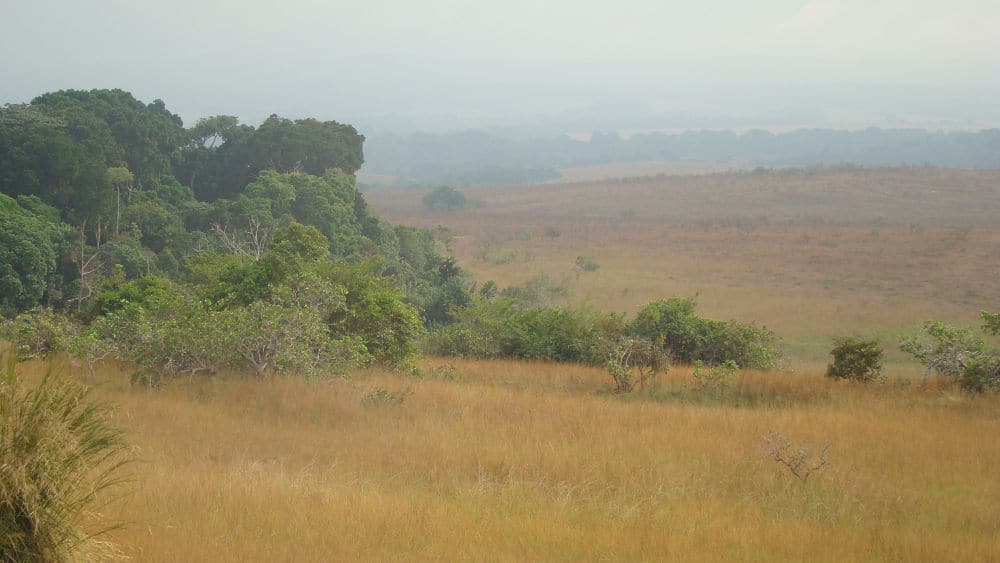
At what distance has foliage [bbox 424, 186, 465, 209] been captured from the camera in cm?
9112

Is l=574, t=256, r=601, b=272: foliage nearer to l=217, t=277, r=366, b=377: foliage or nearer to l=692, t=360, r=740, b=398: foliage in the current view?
l=692, t=360, r=740, b=398: foliage

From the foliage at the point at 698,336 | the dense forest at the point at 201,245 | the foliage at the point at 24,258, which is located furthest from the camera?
the foliage at the point at 24,258

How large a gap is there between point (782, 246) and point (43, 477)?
50.5 meters

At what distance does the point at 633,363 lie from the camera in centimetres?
1421

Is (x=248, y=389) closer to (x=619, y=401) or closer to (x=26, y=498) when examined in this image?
(x=619, y=401)

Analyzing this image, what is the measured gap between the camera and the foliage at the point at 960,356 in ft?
38.1

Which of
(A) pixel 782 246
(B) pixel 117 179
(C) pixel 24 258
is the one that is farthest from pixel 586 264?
(C) pixel 24 258

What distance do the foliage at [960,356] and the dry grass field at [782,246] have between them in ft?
35.9

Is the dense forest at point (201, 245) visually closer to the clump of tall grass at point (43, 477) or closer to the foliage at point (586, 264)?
the clump of tall grass at point (43, 477)

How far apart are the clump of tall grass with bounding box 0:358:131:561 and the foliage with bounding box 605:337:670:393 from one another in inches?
346

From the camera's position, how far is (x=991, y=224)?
54.8 m

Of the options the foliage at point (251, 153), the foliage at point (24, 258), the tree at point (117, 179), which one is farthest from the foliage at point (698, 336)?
the foliage at point (251, 153)

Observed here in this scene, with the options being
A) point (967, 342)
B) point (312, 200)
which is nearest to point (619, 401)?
point (967, 342)

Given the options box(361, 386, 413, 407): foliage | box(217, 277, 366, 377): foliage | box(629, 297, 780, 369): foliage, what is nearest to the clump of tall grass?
box(361, 386, 413, 407): foliage
